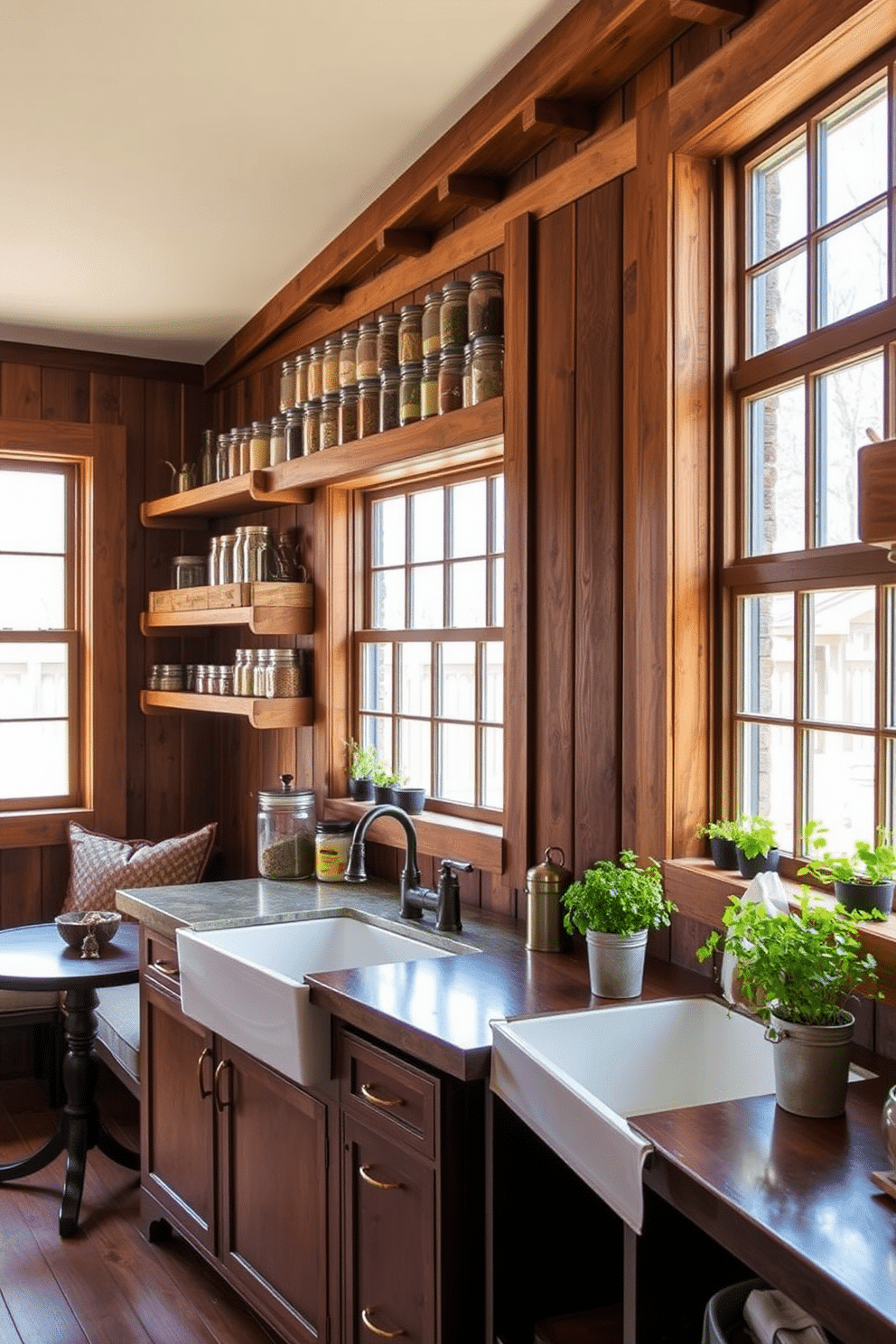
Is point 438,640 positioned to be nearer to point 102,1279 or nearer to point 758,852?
point 758,852

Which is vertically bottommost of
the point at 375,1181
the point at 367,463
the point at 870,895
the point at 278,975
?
the point at 375,1181

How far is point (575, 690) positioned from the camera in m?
2.87

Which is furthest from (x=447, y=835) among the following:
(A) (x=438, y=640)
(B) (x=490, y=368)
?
(B) (x=490, y=368)

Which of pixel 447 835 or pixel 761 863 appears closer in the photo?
pixel 761 863

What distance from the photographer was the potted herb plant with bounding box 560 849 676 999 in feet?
7.71

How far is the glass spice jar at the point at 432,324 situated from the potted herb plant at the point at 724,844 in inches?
61.9

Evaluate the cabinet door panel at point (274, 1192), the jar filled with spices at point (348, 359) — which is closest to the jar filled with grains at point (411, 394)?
the jar filled with spices at point (348, 359)

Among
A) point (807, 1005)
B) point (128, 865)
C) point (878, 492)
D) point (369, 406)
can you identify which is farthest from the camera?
point (128, 865)

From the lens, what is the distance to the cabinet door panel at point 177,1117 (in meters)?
3.09

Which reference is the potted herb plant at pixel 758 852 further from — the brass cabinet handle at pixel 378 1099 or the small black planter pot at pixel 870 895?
the brass cabinet handle at pixel 378 1099

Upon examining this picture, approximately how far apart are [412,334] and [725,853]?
1.80 metres

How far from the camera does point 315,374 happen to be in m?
4.02

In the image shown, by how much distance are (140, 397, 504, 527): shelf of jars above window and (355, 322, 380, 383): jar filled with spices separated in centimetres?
24

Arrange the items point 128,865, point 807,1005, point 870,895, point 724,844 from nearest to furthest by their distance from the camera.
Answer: point 807,1005, point 870,895, point 724,844, point 128,865
